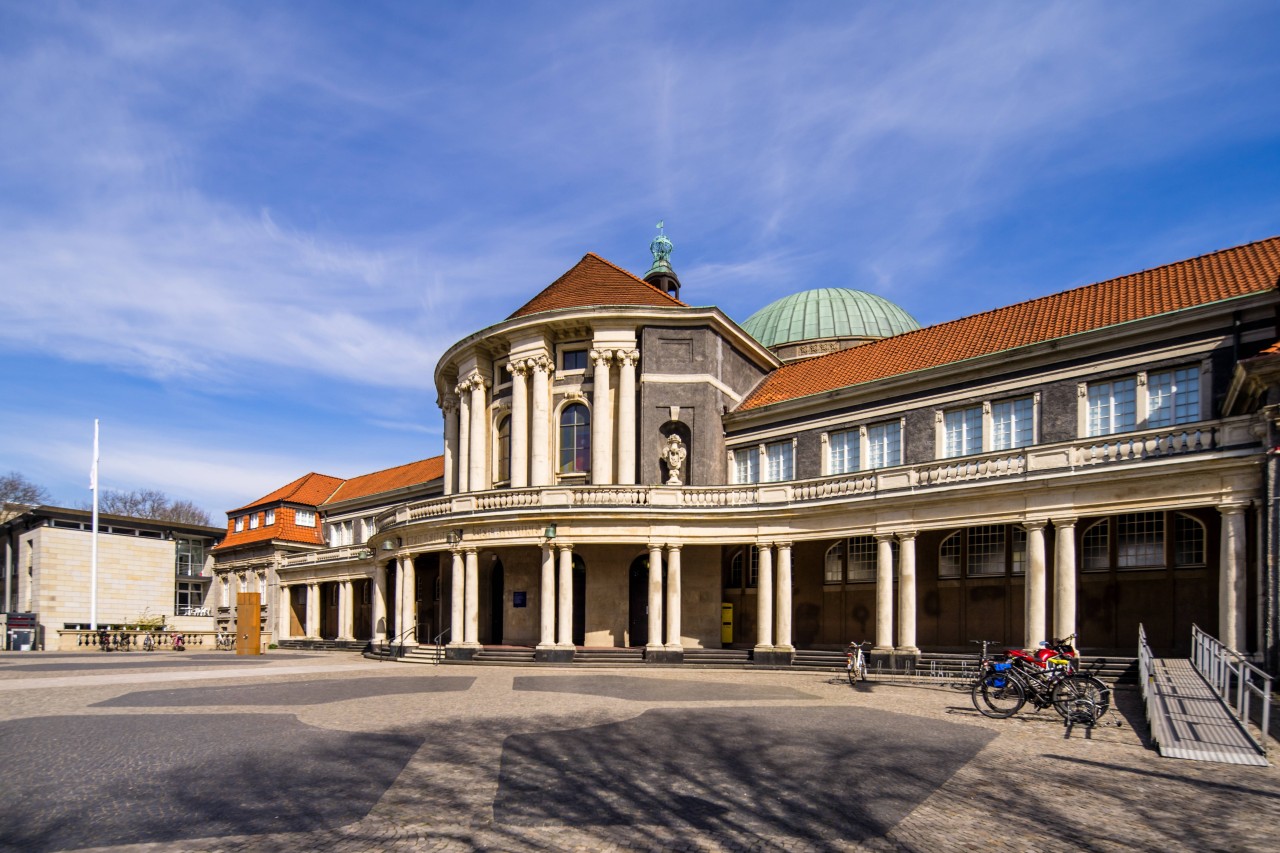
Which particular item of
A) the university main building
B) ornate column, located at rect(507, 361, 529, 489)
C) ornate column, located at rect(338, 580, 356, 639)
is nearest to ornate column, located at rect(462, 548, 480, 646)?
the university main building

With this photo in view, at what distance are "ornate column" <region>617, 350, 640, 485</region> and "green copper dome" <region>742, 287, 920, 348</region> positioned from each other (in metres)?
16.2

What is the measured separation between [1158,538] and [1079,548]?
2.07 meters

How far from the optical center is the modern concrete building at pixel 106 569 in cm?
5641

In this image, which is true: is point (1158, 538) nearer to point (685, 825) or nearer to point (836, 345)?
point (685, 825)

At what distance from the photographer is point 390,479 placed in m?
56.9

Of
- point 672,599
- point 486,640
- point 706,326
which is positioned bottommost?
point 486,640

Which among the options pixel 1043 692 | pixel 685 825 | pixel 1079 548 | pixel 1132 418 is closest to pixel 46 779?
pixel 685 825

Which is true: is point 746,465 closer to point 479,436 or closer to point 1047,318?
point 479,436

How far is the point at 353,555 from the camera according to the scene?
46.9 meters

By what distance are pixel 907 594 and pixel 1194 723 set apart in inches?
508

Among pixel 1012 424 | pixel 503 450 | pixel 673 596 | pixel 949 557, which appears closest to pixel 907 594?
pixel 949 557

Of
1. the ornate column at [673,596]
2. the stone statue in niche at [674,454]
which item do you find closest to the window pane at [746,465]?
the stone statue in niche at [674,454]

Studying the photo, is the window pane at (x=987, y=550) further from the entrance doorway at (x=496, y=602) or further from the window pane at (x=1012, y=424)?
the entrance doorway at (x=496, y=602)

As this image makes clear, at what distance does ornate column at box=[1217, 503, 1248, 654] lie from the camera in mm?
18672
